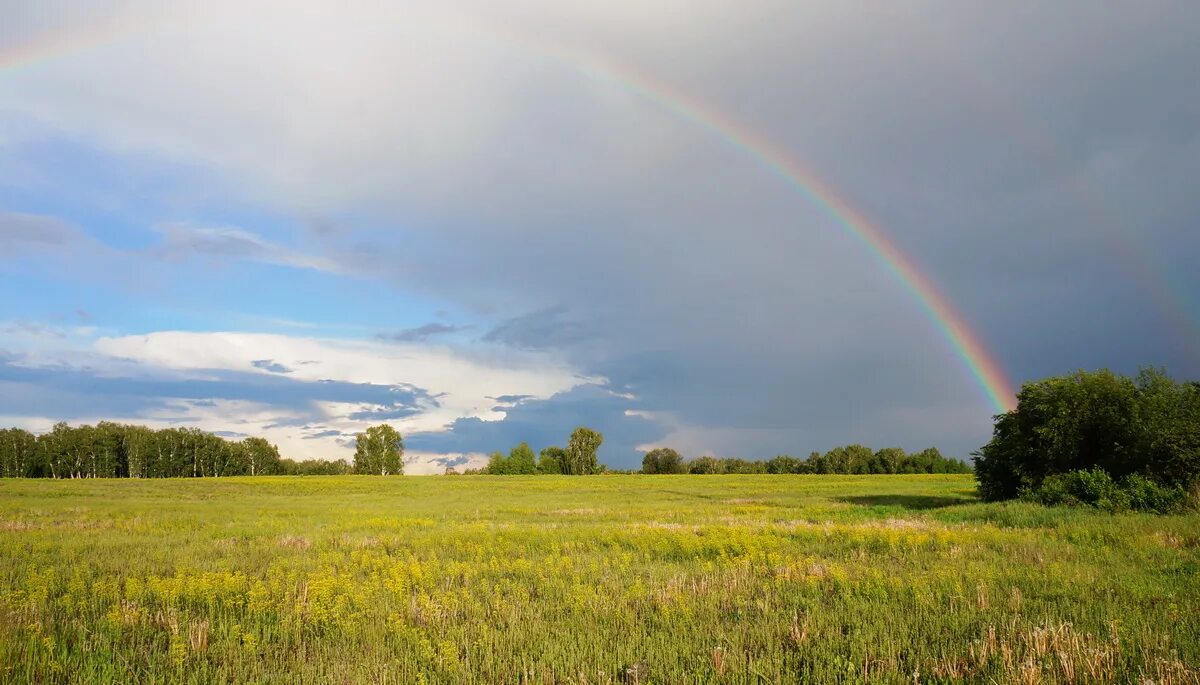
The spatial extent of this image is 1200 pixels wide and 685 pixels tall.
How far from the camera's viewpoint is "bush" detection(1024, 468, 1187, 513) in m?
27.4

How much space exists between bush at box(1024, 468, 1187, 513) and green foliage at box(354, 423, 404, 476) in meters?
155

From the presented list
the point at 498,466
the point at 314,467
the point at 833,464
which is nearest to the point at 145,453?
the point at 314,467

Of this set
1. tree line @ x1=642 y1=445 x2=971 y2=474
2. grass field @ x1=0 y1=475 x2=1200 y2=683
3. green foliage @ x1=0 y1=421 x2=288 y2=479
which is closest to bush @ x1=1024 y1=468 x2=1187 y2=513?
grass field @ x1=0 y1=475 x2=1200 y2=683

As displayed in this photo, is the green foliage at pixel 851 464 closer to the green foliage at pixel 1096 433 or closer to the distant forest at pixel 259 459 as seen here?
the distant forest at pixel 259 459

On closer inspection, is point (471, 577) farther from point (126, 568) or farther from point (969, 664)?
point (969, 664)

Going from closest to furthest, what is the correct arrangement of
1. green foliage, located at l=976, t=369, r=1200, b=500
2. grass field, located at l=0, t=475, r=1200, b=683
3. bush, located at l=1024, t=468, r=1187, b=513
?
grass field, located at l=0, t=475, r=1200, b=683 < bush, located at l=1024, t=468, r=1187, b=513 < green foliage, located at l=976, t=369, r=1200, b=500

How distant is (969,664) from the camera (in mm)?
7172

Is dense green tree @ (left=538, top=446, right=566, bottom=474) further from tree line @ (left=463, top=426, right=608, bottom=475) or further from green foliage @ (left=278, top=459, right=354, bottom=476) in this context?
green foliage @ (left=278, top=459, right=354, bottom=476)

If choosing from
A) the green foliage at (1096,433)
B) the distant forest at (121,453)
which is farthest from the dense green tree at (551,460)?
the green foliage at (1096,433)

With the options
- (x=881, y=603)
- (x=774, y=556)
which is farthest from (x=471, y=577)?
(x=881, y=603)

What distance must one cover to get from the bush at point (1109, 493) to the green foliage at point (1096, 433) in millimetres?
1644

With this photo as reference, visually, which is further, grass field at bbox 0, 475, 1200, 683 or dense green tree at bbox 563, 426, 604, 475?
dense green tree at bbox 563, 426, 604, 475

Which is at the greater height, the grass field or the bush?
the grass field

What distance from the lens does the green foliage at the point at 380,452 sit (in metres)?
165
